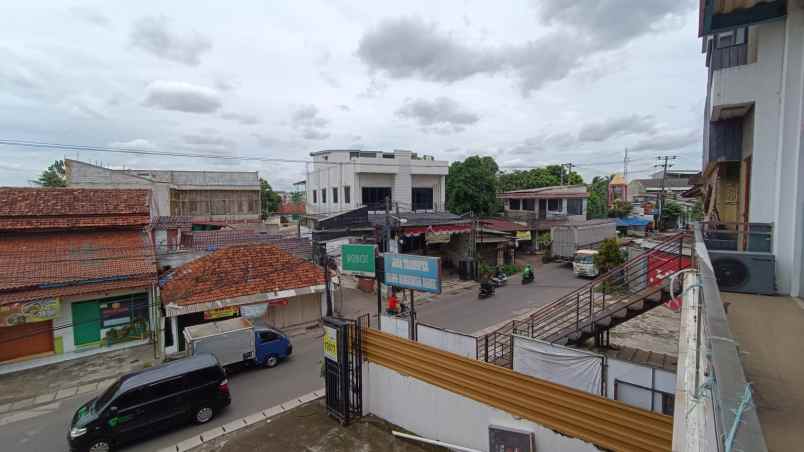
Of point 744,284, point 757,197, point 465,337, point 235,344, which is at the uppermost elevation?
point 757,197

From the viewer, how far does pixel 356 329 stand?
8.99 m

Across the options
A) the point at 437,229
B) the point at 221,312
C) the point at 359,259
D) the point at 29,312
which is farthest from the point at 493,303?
the point at 29,312

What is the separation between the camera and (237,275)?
1603 centimetres

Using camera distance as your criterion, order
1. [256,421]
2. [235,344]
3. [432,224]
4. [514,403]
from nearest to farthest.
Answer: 1. [514,403]
2. [256,421]
3. [235,344]
4. [432,224]

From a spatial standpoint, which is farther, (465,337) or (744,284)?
(465,337)

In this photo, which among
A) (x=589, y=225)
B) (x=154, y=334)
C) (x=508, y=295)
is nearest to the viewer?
(x=154, y=334)

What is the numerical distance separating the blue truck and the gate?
4557 millimetres

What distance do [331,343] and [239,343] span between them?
4.84m

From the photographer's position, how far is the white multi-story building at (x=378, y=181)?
31.1 meters

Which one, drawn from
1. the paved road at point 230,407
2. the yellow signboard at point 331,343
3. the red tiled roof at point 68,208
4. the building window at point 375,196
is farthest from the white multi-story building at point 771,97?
the building window at point 375,196

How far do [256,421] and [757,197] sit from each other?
11942 millimetres

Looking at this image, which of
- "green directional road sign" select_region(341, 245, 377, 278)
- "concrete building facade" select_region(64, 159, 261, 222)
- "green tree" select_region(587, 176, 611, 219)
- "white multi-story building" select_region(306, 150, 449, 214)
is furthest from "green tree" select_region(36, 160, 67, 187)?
"green tree" select_region(587, 176, 611, 219)

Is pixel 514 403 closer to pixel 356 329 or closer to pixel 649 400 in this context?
pixel 649 400

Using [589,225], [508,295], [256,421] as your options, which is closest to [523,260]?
[589,225]
